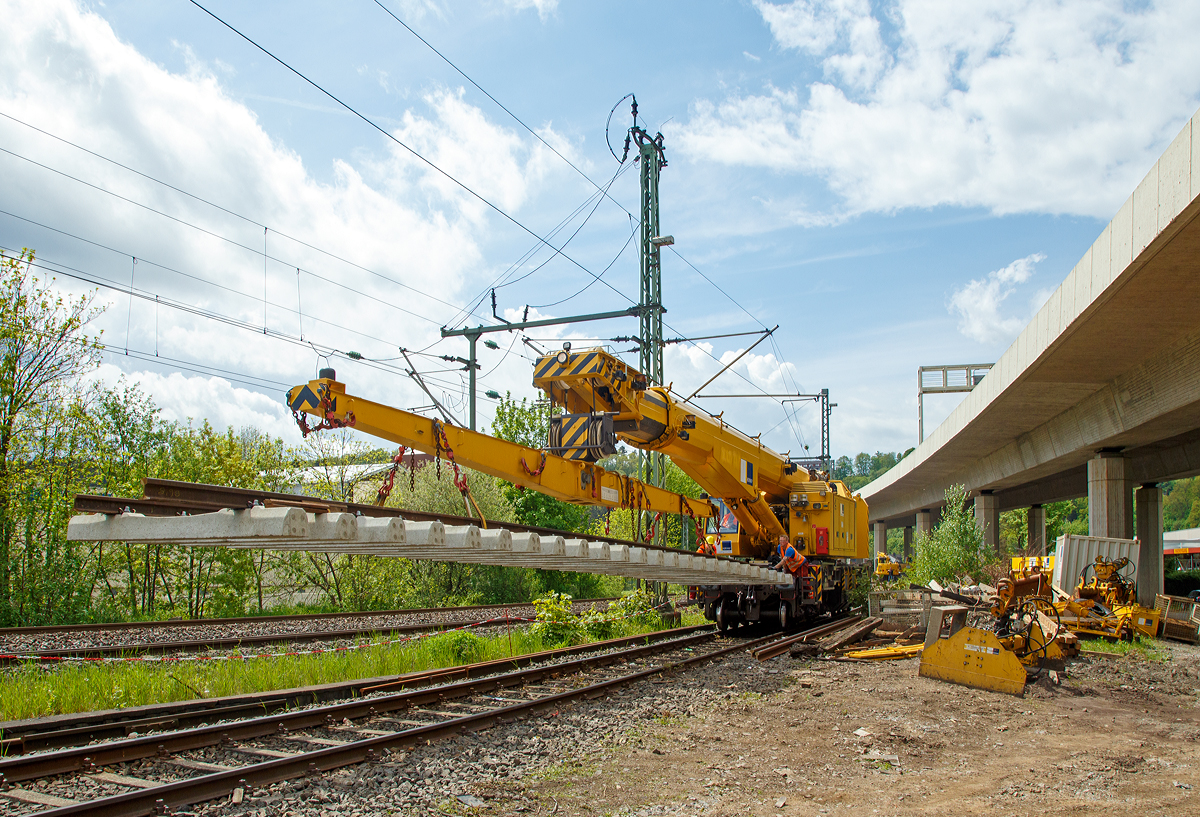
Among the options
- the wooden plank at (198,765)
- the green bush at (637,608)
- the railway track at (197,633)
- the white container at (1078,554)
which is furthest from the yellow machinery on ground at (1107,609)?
the wooden plank at (198,765)

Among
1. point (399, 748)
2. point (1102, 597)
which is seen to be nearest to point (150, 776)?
point (399, 748)

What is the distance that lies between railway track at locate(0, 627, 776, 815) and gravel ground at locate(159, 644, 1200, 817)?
0.61 feet

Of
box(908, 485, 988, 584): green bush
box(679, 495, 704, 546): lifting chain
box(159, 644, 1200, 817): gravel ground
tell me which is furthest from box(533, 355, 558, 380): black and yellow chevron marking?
box(908, 485, 988, 584): green bush

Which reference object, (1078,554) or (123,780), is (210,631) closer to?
(123,780)

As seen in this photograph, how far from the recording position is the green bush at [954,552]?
2500 cm

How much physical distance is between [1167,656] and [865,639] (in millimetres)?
4922

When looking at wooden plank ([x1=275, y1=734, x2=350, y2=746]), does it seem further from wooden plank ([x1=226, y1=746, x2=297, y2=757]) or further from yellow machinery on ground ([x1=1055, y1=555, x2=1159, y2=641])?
yellow machinery on ground ([x1=1055, y1=555, x2=1159, y2=641])

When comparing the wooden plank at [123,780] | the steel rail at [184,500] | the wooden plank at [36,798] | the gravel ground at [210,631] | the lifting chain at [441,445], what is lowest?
the gravel ground at [210,631]

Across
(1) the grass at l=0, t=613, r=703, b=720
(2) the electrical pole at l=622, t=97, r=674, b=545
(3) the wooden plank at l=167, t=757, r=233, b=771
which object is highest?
(2) the electrical pole at l=622, t=97, r=674, b=545

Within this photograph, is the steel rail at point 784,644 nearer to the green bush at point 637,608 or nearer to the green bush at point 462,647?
the green bush at point 637,608

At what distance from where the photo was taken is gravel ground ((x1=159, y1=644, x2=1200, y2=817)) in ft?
A: 17.8

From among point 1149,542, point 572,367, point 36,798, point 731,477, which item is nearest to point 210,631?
point 572,367

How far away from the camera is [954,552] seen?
82.0ft

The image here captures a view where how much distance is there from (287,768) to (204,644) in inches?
329
